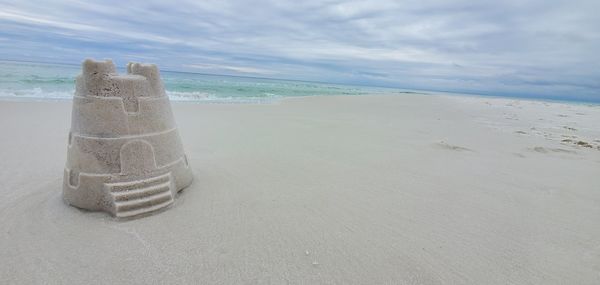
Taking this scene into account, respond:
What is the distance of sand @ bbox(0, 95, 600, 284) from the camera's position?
2.53 meters

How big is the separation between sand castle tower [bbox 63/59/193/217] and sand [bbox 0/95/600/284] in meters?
0.20

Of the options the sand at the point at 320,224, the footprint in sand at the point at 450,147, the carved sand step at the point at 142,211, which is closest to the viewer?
the sand at the point at 320,224

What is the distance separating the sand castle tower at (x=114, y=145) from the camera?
10.3 feet

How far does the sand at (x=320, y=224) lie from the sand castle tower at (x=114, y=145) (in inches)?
7.9

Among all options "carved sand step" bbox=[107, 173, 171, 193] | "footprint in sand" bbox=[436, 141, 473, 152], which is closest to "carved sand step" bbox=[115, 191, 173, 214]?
"carved sand step" bbox=[107, 173, 171, 193]

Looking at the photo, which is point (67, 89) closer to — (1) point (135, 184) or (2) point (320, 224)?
(1) point (135, 184)

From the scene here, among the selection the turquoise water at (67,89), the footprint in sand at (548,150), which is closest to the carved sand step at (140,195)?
the footprint in sand at (548,150)

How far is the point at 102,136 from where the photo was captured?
124 inches

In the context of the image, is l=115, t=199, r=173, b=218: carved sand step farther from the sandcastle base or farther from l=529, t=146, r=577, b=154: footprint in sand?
l=529, t=146, r=577, b=154: footprint in sand

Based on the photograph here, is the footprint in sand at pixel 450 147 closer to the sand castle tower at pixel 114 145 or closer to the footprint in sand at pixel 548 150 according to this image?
the footprint in sand at pixel 548 150

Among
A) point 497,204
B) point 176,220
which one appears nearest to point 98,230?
point 176,220

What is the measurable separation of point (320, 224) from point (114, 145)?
2367mm

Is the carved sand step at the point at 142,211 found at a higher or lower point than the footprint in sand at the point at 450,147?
lower

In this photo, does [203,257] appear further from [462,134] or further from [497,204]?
[462,134]
